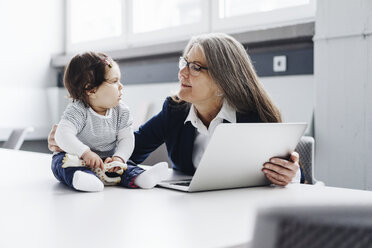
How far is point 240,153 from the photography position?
1059mm

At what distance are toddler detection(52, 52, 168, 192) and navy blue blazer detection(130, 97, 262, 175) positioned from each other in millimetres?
351

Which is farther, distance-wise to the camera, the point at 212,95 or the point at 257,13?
the point at 257,13

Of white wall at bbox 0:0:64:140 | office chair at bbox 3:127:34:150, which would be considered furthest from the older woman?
white wall at bbox 0:0:64:140

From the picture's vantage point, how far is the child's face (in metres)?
1.17

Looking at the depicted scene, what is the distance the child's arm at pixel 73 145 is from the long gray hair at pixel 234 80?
551 millimetres

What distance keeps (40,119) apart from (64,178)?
13.0 feet

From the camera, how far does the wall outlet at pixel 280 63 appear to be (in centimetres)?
299

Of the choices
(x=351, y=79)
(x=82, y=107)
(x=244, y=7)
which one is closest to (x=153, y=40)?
(x=244, y=7)

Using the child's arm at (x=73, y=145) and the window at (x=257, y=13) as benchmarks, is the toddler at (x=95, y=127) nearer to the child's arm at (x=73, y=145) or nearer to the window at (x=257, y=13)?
the child's arm at (x=73, y=145)

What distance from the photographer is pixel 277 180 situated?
1145mm

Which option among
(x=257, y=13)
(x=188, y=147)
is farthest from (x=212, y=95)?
(x=257, y=13)

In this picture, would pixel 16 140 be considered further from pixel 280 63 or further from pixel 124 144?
pixel 280 63

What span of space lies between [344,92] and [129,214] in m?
1.97

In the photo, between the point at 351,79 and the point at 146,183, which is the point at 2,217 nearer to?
the point at 146,183
